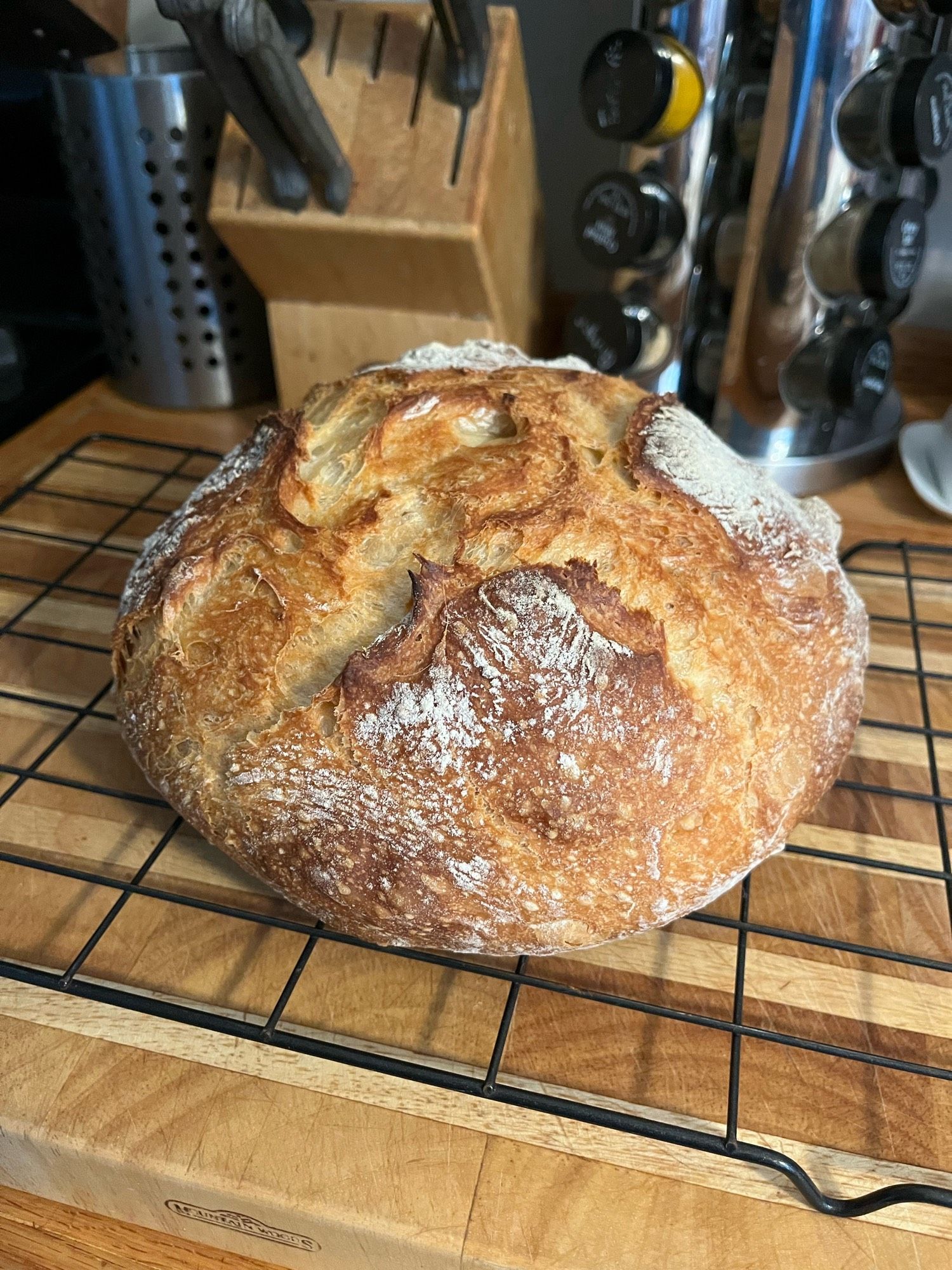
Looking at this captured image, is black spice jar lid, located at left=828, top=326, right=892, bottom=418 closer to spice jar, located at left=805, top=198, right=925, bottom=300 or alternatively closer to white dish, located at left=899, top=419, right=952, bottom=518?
spice jar, located at left=805, top=198, right=925, bottom=300

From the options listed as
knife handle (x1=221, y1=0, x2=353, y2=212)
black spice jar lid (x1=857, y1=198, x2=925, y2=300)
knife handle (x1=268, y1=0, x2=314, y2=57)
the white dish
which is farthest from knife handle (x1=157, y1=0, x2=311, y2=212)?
the white dish

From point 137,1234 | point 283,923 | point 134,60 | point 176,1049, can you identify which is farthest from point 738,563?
point 134,60

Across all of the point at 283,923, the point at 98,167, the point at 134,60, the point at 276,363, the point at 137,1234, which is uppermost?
the point at 134,60

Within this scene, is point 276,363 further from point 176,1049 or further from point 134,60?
point 176,1049

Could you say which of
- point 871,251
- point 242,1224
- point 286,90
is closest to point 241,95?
point 286,90

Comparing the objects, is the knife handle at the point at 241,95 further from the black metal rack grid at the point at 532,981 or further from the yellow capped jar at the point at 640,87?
the black metal rack grid at the point at 532,981
